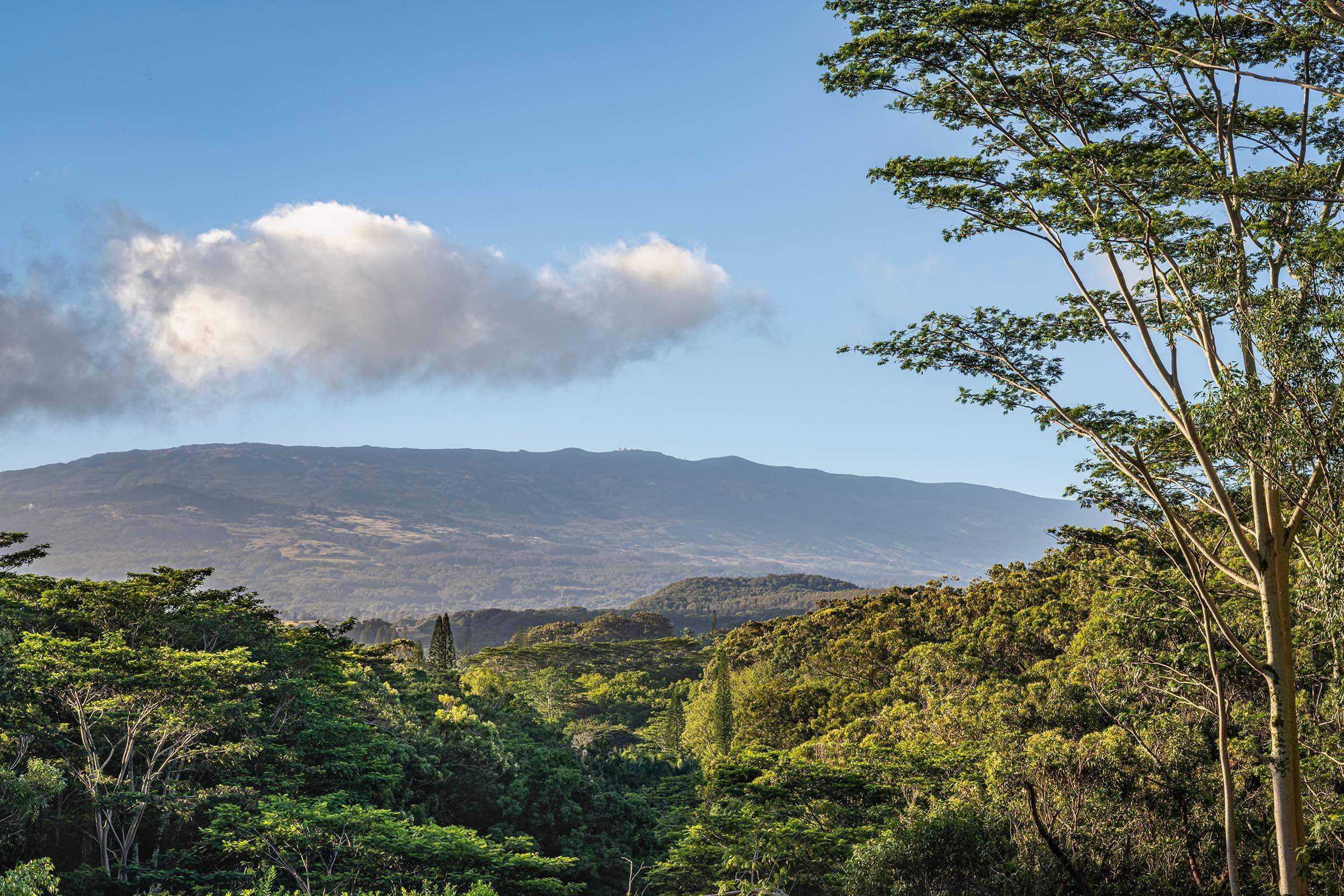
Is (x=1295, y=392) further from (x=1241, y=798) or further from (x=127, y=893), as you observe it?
(x=127, y=893)

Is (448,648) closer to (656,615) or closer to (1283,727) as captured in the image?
(656,615)

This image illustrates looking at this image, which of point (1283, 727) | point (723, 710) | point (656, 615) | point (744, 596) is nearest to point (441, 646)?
point (723, 710)

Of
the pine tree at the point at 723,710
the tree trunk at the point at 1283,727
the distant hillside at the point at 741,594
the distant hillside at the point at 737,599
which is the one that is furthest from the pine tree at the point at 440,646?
the distant hillside at the point at 741,594

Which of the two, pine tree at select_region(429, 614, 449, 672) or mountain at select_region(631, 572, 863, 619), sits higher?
pine tree at select_region(429, 614, 449, 672)

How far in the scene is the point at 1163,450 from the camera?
1385 centimetres

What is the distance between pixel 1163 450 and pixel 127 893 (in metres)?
18.8

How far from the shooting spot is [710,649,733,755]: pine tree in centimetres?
4044

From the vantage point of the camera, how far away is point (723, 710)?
41938mm

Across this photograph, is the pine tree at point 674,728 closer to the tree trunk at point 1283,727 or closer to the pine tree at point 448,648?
the pine tree at point 448,648

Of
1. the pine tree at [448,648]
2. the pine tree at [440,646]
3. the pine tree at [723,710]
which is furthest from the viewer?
the pine tree at [448,648]

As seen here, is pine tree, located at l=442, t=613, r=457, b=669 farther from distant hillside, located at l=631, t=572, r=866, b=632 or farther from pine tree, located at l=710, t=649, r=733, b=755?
distant hillside, located at l=631, t=572, r=866, b=632

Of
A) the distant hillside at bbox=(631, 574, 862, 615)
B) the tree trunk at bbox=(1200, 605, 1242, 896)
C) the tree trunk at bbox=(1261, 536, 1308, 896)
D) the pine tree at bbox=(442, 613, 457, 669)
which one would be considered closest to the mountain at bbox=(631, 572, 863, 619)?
the distant hillside at bbox=(631, 574, 862, 615)

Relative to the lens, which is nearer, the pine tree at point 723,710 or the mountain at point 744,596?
the pine tree at point 723,710

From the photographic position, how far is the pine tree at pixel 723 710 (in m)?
40.4
